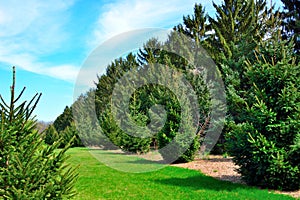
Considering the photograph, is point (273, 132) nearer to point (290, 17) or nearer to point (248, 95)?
point (248, 95)

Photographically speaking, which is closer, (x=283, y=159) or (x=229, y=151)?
(x=283, y=159)

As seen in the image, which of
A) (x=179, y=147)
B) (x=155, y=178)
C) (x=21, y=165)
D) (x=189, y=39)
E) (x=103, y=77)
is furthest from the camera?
(x=103, y=77)

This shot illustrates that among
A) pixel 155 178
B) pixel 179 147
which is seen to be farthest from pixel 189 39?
pixel 155 178

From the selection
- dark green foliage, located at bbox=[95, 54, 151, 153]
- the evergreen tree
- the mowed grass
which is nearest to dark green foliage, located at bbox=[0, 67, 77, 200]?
the mowed grass

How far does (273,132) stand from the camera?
26.8 feet

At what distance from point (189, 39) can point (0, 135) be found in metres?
23.1

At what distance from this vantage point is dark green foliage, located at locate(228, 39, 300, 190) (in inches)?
307

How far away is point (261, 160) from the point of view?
316 inches

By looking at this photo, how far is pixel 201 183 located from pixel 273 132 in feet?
9.08

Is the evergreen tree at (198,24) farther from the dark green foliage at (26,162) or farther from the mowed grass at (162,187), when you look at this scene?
the dark green foliage at (26,162)

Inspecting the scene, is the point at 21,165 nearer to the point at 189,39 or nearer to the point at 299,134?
the point at 299,134

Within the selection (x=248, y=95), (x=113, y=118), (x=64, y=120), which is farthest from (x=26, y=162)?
(x=64, y=120)

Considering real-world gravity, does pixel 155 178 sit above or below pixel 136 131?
below

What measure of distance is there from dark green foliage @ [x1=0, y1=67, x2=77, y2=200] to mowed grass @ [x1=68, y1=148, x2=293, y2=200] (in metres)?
3.93
